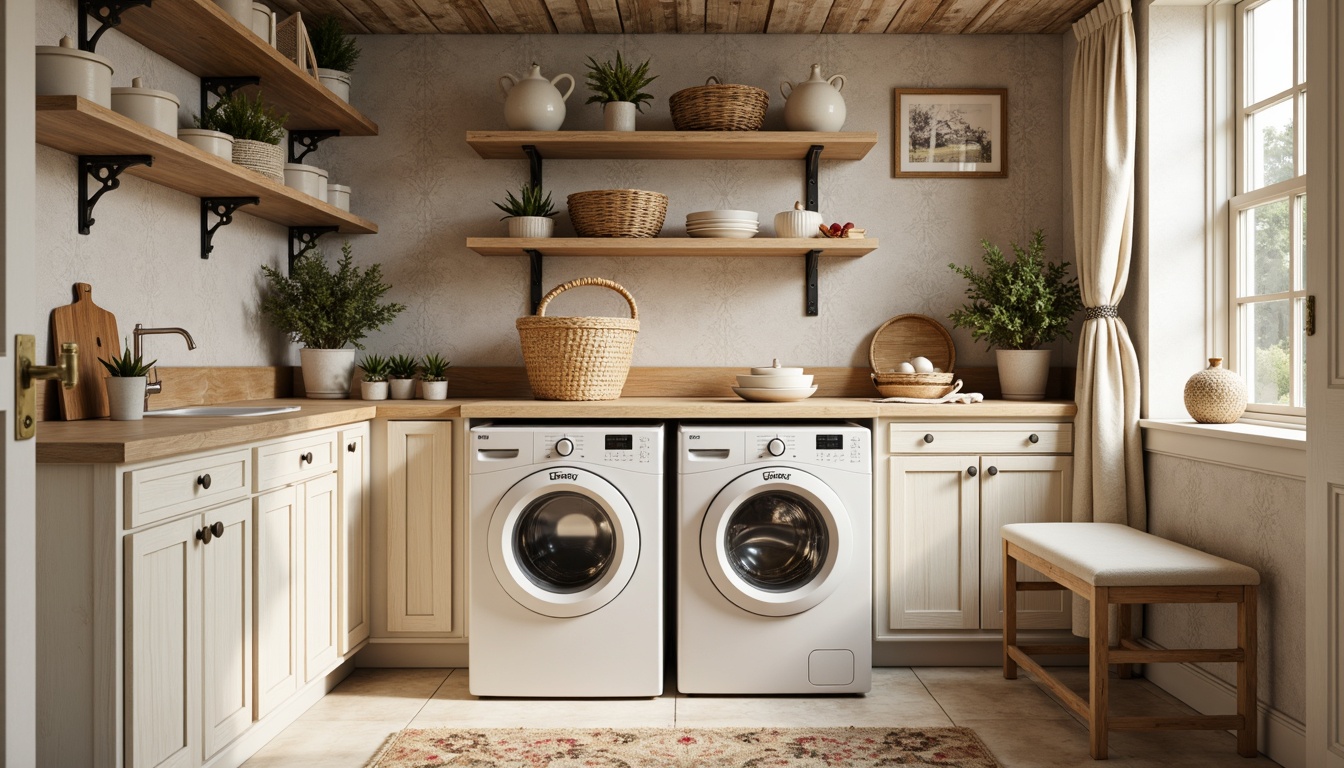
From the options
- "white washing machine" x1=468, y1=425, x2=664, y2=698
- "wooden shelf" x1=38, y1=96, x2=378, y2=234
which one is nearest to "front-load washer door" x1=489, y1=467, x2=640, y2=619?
"white washing machine" x1=468, y1=425, x2=664, y2=698

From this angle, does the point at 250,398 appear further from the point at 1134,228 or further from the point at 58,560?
the point at 1134,228

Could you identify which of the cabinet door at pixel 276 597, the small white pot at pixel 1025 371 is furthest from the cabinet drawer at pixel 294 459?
the small white pot at pixel 1025 371

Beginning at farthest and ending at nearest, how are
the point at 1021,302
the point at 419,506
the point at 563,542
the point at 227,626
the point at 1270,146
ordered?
the point at 1021,302
the point at 419,506
the point at 563,542
the point at 1270,146
the point at 227,626

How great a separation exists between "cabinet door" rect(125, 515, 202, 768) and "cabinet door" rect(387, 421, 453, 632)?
0.99 metres

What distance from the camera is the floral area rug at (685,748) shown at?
7.65 feet

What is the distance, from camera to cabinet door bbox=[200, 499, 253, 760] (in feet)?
6.70

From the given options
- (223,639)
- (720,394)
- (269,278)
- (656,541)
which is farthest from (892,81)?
(223,639)

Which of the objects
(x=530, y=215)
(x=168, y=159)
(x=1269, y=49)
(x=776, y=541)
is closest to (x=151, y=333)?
(x=168, y=159)

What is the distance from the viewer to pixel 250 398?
315 centimetres

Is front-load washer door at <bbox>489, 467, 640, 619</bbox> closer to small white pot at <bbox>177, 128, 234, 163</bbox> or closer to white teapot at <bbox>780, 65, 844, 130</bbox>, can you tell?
small white pot at <bbox>177, 128, 234, 163</bbox>

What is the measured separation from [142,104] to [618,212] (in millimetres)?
1499

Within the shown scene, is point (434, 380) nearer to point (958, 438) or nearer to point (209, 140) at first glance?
point (209, 140)

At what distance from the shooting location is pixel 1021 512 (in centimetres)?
303

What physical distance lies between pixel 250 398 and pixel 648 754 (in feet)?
5.93
